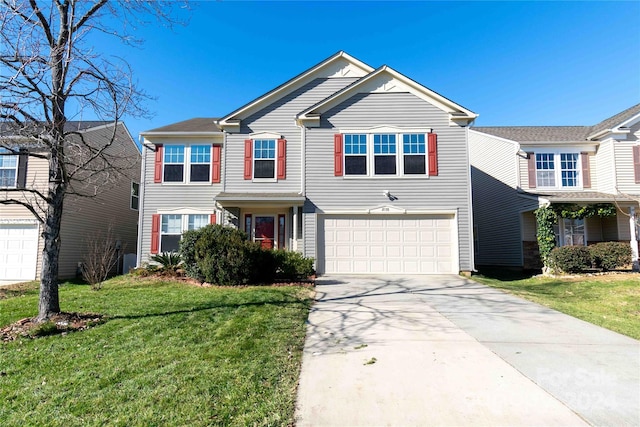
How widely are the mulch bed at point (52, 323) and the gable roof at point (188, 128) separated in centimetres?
910

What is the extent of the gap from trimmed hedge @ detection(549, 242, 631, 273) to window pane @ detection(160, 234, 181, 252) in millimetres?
14851

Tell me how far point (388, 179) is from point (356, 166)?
50.4 inches

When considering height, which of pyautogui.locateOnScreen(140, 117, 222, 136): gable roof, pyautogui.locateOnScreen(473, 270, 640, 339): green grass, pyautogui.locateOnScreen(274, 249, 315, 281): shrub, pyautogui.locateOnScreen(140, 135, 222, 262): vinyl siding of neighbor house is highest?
pyautogui.locateOnScreen(140, 117, 222, 136): gable roof

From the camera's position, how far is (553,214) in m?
13.9

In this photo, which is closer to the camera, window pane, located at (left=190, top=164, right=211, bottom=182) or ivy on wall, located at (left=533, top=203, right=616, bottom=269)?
ivy on wall, located at (left=533, top=203, right=616, bottom=269)

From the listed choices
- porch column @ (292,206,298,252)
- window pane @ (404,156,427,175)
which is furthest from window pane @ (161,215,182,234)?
window pane @ (404,156,427,175)

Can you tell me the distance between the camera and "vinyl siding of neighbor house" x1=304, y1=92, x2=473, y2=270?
12844mm

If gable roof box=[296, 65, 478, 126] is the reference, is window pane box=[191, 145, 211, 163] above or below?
below

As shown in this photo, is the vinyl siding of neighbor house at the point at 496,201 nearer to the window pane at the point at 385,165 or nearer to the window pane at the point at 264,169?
the window pane at the point at 385,165

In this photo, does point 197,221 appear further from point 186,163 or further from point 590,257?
point 590,257

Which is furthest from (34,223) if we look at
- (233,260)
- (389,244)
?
(389,244)

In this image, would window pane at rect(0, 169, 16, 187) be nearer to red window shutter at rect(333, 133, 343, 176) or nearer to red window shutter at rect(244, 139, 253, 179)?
red window shutter at rect(244, 139, 253, 179)

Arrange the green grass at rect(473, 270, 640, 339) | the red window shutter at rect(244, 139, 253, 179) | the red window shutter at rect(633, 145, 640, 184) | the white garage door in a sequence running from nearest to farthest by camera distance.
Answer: the green grass at rect(473, 270, 640, 339) < the white garage door < the red window shutter at rect(244, 139, 253, 179) < the red window shutter at rect(633, 145, 640, 184)

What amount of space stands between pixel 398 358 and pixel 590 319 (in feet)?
15.2
